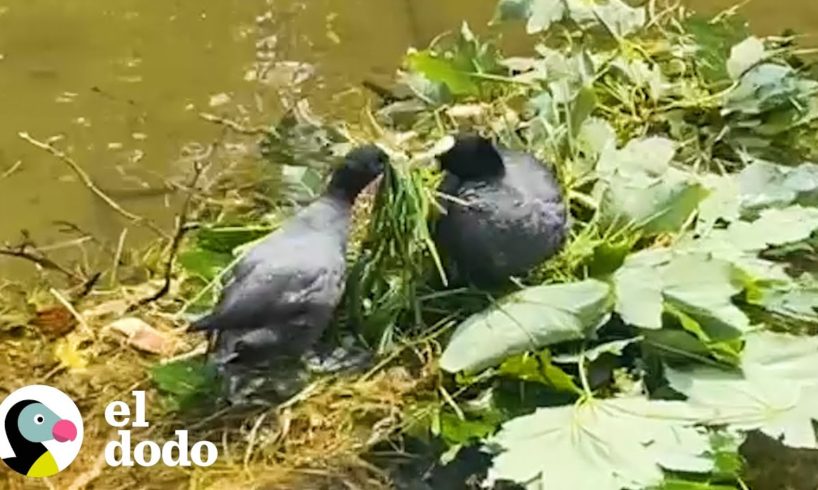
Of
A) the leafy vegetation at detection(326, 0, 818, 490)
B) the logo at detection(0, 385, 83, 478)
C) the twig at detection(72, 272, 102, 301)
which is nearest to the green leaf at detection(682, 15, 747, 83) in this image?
the leafy vegetation at detection(326, 0, 818, 490)

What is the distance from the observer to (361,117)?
2104 mm

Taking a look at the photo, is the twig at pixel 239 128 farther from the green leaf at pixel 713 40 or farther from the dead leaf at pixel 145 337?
the green leaf at pixel 713 40

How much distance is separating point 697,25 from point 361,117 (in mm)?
462

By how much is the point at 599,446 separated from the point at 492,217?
31cm

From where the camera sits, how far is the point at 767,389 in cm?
146

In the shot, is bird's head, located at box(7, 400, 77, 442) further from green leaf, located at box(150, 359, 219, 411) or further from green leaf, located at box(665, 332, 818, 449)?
green leaf, located at box(665, 332, 818, 449)

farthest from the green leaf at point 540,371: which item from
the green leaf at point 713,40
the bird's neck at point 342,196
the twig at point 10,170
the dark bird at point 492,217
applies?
the twig at point 10,170

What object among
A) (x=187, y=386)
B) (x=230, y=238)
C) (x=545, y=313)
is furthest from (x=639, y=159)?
(x=187, y=386)

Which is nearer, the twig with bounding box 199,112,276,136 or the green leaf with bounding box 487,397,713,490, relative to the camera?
the green leaf with bounding box 487,397,713,490

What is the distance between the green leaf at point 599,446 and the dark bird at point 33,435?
0.42 metres

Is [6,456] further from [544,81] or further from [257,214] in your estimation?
[544,81]

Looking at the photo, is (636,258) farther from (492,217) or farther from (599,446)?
(599,446)

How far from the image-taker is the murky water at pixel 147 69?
6.67ft

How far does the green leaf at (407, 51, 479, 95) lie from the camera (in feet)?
6.21
